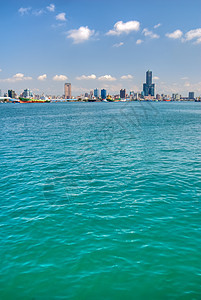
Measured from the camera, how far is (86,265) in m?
15.7

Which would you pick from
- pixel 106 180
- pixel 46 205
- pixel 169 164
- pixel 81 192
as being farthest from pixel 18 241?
pixel 169 164

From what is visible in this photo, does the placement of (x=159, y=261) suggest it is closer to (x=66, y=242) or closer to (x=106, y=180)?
(x=66, y=242)

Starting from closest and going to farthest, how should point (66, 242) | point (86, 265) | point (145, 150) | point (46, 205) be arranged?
point (86, 265) → point (66, 242) → point (46, 205) → point (145, 150)

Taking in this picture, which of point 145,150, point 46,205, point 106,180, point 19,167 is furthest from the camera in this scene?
point 145,150

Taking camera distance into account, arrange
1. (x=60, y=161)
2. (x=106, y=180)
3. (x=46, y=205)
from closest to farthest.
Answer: (x=46, y=205) → (x=106, y=180) → (x=60, y=161)

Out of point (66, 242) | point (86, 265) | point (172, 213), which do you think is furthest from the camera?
point (172, 213)

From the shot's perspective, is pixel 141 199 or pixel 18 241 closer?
pixel 18 241

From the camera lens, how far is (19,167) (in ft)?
121

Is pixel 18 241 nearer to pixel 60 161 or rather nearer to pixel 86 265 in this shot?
pixel 86 265

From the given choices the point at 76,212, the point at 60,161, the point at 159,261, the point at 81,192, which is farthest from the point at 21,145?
the point at 159,261

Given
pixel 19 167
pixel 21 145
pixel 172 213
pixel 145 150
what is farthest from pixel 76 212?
pixel 21 145

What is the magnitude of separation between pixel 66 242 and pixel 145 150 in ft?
110

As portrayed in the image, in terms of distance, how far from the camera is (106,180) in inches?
1219

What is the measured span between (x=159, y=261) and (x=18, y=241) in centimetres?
1049
